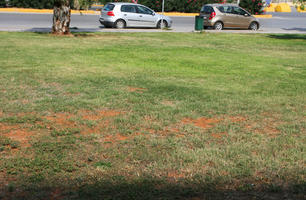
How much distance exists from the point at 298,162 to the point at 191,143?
1221mm

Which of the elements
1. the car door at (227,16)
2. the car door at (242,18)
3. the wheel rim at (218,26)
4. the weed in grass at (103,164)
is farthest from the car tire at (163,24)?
the weed in grass at (103,164)

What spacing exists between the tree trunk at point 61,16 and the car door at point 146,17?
7327mm

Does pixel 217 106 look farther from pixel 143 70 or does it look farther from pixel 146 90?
pixel 143 70

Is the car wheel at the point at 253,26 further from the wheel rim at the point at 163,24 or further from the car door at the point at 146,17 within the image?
the car door at the point at 146,17

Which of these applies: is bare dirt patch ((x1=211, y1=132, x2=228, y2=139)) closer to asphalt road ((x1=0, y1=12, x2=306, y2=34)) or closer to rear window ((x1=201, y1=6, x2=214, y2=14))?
asphalt road ((x1=0, y1=12, x2=306, y2=34))

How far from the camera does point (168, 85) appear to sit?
823cm

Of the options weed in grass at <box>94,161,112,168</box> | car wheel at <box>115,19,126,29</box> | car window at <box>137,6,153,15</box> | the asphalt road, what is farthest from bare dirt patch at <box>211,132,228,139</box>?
car window at <box>137,6,153,15</box>

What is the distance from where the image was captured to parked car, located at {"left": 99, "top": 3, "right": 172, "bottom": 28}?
23594mm

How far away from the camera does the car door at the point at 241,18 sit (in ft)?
87.7

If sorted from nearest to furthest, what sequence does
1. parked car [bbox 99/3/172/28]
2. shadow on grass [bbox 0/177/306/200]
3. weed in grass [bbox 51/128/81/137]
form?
shadow on grass [bbox 0/177/306/200] < weed in grass [bbox 51/128/81/137] < parked car [bbox 99/3/172/28]

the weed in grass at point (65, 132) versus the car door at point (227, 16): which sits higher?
the car door at point (227, 16)

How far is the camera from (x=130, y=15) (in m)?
24.2

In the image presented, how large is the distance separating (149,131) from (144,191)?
5.71 feet

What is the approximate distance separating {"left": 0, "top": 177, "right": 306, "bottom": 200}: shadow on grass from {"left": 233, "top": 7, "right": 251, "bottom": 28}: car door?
24.0m
